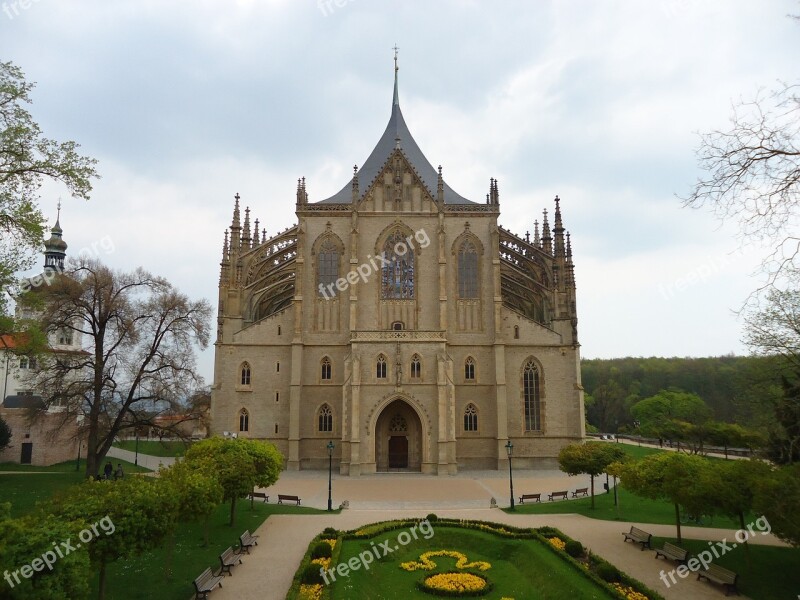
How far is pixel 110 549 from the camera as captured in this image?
11586mm

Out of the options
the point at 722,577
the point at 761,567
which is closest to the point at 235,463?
the point at 722,577

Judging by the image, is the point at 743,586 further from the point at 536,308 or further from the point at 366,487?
the point at 536,308

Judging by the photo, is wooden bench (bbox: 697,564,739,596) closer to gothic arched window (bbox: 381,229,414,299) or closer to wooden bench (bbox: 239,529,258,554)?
wooden bench (bbox: 239,529,258,554)

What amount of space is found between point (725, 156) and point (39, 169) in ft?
58.6

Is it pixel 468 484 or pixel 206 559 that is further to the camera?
pixel 468 484

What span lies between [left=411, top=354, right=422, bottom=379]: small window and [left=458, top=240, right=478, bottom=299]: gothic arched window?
687 cm

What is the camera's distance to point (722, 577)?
1530 centimetres

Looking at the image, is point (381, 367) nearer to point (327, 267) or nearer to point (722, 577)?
point (327, 267)

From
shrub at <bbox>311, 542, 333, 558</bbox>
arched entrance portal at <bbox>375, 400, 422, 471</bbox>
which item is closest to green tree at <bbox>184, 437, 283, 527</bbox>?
shrub at <bbox>311, 542, 333, 558</bbox>

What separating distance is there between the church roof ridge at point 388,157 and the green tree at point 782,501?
33251 millimetres

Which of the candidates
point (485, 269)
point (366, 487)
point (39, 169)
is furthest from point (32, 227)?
point (485, 269)

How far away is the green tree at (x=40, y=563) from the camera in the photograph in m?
8.26

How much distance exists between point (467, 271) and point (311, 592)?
31.1 meters

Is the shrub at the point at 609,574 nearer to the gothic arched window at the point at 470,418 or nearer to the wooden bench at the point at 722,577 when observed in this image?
the wooden bench at the point at 722,577
